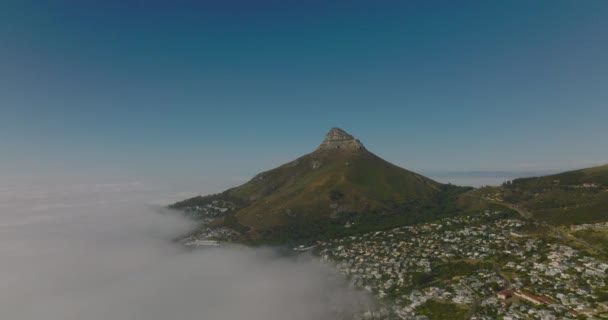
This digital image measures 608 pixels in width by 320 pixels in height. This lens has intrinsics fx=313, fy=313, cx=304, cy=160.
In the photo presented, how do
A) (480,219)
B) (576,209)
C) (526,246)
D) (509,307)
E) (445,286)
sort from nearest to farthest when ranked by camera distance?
(509,307) < (445,286) < (526,246) < (576,209) < (480,219)

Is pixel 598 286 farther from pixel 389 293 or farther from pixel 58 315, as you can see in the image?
pixel 58 315

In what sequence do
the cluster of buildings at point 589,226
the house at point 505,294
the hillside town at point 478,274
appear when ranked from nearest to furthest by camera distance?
1. the hillside town at point 478,274
2. the house at point 505,294
3. the cluster of buildings at point 589,226

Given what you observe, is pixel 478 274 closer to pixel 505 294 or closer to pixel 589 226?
pixel 505 294

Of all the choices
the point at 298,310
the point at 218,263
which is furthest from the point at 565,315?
the point at 218,263

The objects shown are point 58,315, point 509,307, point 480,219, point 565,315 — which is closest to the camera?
point 565,315

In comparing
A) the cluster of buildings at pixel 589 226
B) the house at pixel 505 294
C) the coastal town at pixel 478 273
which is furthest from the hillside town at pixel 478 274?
the cluster of buildings at pixel 589 226

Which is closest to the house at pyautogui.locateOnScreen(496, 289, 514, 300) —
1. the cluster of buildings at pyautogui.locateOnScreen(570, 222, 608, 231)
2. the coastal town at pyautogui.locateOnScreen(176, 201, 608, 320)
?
the coastal town at pyautogui.locateOnScreen(176, 201, 608, 320)

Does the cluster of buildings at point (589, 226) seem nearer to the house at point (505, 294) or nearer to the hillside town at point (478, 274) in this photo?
the hillside town at point (478, 274)

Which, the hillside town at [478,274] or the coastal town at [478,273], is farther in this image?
the coastal town at [478,273]

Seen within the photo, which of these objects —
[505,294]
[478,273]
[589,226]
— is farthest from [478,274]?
[589,226]
